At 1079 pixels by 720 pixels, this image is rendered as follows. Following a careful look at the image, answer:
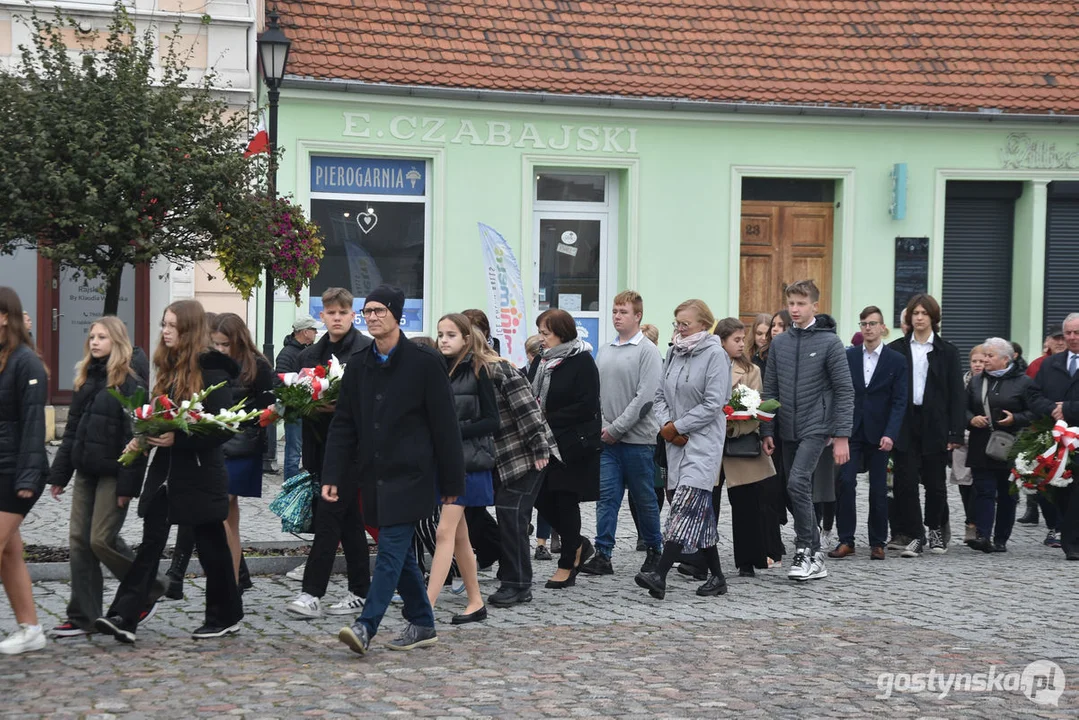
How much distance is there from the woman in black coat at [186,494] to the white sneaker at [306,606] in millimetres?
446

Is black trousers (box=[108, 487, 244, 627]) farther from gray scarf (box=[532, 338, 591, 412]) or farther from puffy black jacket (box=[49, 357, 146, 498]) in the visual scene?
gray scarf (box=[532, 338, 591, 412])

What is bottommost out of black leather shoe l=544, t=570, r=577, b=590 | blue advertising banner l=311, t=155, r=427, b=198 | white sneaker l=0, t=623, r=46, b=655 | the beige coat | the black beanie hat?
black leather shoe l=544, t=570, r=577, b=590

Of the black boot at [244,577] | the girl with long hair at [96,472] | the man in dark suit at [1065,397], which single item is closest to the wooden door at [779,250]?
the man in dark suit at [1065,397]

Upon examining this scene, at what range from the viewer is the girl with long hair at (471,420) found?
870 cm

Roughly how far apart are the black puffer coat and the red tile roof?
11061 millimetres

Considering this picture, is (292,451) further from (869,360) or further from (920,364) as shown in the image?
(920,364)

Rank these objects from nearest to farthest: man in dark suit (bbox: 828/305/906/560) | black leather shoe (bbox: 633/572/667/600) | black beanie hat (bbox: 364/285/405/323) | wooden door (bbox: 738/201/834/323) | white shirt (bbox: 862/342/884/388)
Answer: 1. black beanie hat (bbox: 364/285/405/323)
2. black leather shoe (bbox: 633/572/667/600)
3. man in dark suit (bbox: 828/305/906/560)
4. white shirt (bbox: 862/342/884/388)
5. wooden door (bbox: 738/201/834/323)

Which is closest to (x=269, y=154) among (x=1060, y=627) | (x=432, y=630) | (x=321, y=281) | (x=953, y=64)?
(x=321, y=281)

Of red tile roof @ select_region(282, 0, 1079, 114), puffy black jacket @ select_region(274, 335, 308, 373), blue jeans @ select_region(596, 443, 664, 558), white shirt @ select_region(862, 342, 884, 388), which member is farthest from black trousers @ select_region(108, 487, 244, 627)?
red tile roof @ select_region(282, 0, 1079, 114)

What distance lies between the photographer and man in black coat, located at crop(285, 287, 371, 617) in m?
8.48

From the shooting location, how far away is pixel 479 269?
1938 centimetres

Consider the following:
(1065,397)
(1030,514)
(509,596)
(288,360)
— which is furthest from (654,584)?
(1030,514)

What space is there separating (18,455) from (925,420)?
7.16 meters

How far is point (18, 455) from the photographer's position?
7.55 meters
